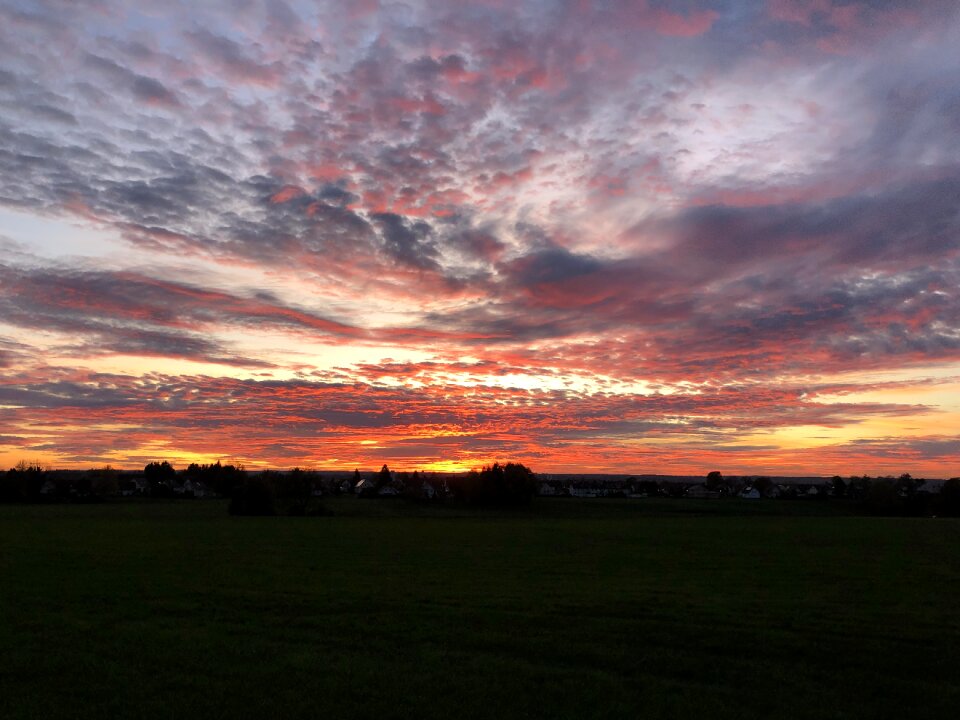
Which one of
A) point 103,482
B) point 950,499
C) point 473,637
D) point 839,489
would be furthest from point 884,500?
point 103,482

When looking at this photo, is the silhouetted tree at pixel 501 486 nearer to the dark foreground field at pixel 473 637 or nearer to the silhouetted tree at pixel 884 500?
the silhouetted tree at pixel 884 500

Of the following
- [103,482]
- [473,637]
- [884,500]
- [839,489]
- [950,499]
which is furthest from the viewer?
[839,489]

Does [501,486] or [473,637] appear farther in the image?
[501,486]

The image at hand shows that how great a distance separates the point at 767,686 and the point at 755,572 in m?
21.5

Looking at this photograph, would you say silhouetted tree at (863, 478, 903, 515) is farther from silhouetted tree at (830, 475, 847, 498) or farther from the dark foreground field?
the dark foreground field

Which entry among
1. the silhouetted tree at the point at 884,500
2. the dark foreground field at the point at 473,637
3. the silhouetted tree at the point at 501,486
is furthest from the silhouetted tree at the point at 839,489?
the dark foreground field at the point at 473,637

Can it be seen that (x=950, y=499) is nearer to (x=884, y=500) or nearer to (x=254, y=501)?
(x=884, y=500)

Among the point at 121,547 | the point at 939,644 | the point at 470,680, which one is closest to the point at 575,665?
the point at 470,680

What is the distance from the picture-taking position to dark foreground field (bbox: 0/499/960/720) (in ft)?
47.1

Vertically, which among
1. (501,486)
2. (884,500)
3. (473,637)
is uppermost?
(501,486)

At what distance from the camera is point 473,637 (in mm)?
19484

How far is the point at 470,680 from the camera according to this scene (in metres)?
15.6

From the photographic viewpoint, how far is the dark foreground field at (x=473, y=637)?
47.1ft

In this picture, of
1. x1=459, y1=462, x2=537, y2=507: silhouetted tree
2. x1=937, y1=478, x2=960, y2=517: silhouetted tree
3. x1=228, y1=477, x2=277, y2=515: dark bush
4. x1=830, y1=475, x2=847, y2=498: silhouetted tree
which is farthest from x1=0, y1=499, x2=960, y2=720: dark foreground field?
x1=830, y1=475, x2=847, y2=498: silhouetted tree
